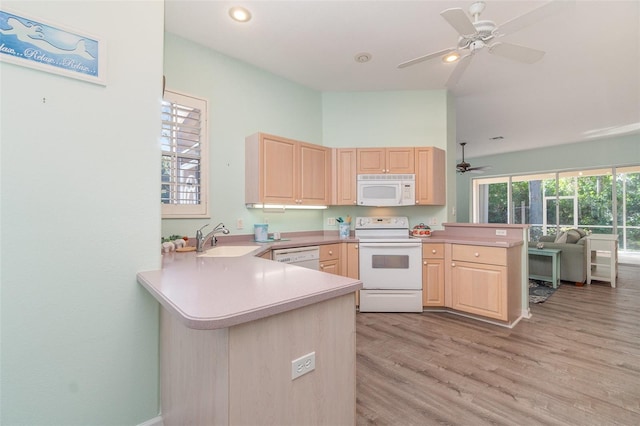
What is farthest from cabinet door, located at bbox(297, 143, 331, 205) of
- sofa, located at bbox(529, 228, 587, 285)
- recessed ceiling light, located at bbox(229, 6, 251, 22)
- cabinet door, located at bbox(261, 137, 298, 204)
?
sofa, located at bbox(529, 228, 587, 285)

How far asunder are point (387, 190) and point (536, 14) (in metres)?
2.13

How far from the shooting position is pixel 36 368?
1213 millimetres

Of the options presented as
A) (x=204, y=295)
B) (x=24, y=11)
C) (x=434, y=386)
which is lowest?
(x=434, y=386)

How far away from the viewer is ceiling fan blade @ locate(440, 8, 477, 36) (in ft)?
5.93

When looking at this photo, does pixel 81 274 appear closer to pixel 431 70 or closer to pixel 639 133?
pixel 431 70

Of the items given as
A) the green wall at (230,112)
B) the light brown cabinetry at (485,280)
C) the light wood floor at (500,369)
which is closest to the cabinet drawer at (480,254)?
the light brown cabinetry at (485,280)

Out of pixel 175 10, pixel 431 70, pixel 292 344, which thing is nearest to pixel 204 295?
pixel 292 344

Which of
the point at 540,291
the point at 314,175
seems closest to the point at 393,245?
the point at 314,175

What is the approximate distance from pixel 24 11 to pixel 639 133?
907cm

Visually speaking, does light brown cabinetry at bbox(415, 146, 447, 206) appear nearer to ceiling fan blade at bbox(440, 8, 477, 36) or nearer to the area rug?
ceiling fan blade at bbox(440, 8, 477, 36)

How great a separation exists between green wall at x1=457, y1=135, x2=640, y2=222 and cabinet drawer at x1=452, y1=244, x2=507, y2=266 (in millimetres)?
5782

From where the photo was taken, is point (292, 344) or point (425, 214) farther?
point (425, 214)

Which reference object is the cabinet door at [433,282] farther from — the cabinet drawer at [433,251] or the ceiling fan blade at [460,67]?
the ceiling fan blade at [460,67]

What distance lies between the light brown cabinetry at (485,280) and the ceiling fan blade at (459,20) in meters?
2.01
